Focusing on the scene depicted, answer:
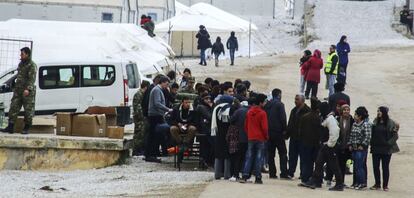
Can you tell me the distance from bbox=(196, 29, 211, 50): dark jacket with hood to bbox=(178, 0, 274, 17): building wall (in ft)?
60.2

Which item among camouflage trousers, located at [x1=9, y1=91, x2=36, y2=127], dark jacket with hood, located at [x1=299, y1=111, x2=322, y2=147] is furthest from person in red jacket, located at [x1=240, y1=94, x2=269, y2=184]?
camouflage trousers, located at [x1=9, y1=91, x2=36, y2=127]

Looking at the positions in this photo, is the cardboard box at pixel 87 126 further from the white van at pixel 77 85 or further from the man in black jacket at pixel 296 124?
the man in black jacket at pixel 296 124

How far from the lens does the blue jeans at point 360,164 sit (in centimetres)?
1723

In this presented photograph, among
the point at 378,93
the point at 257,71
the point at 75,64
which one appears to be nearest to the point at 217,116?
the point at 75,64

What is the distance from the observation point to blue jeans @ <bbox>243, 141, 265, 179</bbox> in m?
17.1

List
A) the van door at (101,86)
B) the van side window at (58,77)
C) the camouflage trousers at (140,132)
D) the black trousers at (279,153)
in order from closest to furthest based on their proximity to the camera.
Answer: the black trousers at (279,153)
the camouflage trousers at (140,132)
the van side window at (58,77)
the van door at (101,86)

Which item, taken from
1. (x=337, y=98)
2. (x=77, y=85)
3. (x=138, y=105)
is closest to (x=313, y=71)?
(x=77, y=85)

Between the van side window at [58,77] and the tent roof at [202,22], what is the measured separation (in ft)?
74.5

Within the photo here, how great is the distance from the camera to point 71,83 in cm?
2389

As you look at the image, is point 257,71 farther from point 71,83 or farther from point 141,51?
point 71,83

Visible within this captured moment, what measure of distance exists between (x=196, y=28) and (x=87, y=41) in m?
18.4

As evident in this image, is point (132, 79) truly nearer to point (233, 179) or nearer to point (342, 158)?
point (233, 179)

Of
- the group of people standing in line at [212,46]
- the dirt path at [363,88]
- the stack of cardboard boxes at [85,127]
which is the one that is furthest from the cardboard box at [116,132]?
the group of people standing in line at [212,46]

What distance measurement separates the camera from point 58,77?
23750 mm
